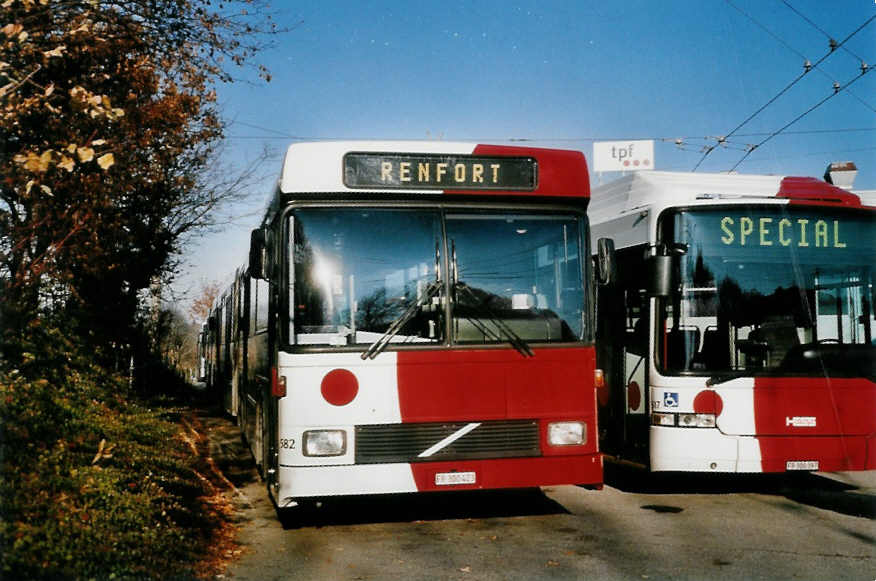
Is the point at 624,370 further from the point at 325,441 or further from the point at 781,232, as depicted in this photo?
the point at 325,441

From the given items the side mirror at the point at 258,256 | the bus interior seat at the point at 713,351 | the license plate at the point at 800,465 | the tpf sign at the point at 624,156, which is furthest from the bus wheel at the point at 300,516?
the tpf sign at the point at 624,156

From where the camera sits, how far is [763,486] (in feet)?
35.0

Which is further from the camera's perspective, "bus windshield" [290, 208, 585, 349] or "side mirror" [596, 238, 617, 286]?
"side mirror" [596, 238, 617, 286]

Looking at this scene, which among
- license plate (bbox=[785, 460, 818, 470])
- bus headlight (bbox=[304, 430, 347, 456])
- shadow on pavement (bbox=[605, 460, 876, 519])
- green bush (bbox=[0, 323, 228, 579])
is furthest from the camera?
shadow on pavement (bbox=[605, 460, 876, 519])

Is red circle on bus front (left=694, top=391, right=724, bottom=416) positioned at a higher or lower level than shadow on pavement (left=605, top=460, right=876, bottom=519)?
higher

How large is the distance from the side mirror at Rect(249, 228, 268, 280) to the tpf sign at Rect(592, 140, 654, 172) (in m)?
37.9

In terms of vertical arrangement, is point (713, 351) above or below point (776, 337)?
below

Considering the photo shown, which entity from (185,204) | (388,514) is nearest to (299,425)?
(388,514)

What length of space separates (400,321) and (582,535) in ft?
7.95

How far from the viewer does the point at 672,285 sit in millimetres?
9102

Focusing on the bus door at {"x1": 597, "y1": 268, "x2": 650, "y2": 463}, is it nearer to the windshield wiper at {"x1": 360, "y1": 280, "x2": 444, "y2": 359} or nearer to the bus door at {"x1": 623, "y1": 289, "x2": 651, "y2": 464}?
the bus door at {"x1": 623, "y1": 289, "x2": 651, "y2": 464}

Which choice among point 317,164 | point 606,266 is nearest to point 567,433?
point 606,266

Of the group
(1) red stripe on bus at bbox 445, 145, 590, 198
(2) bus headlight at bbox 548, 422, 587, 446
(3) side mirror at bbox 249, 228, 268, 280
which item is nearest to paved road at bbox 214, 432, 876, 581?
(2) bus headlight at bbox 548, 422, 587, 446

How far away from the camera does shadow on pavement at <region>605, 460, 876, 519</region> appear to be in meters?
9.48
